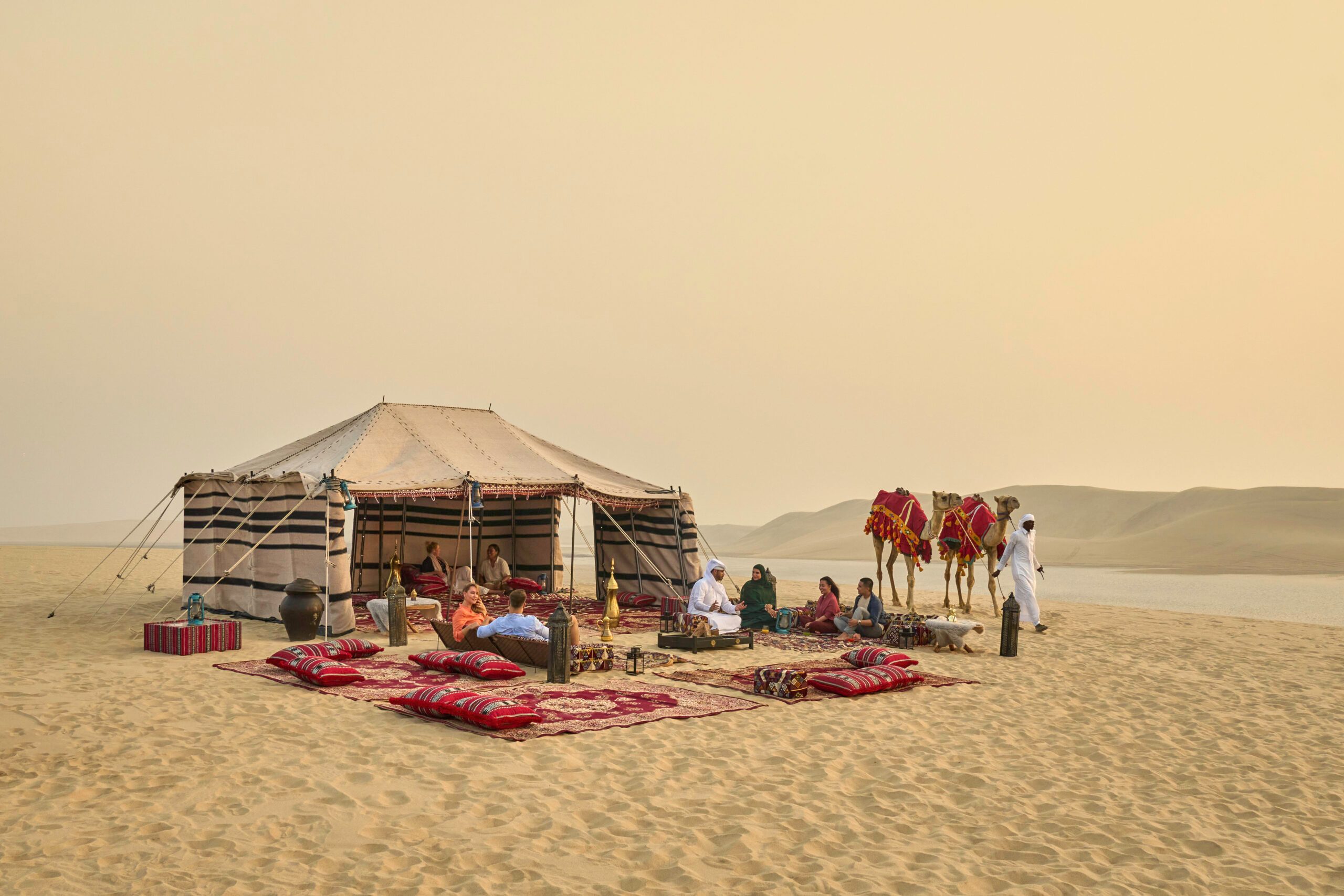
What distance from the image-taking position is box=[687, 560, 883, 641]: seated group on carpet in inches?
453

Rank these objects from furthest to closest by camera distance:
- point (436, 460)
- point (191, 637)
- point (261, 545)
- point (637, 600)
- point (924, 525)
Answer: point (924, 525), point (637, 600), point (436, 460), point (261, 545), point (191, 637)

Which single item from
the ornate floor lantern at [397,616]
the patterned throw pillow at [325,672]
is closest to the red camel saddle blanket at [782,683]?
the patterned throw pillow at [325,672]

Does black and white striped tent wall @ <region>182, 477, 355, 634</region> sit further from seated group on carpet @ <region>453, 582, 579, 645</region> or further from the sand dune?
the sand dune

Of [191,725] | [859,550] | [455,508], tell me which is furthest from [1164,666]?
[859,550]

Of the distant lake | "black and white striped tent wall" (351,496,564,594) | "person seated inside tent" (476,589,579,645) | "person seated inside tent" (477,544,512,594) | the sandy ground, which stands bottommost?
the distant lake

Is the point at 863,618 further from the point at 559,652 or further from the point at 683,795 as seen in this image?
the point at 683,795

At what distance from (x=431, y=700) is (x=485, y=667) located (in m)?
1.45

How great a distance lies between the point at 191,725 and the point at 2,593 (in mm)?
14243

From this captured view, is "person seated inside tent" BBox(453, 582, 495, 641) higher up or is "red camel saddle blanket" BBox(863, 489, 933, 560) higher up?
"red camel saddle blanket" BBox(863, 489, 933, 560)

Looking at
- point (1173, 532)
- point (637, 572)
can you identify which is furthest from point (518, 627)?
point (1173, 532)

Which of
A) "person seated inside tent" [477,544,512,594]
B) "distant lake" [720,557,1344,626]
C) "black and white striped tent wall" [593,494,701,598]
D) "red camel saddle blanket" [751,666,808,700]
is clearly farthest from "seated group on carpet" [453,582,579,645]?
"distant lake" [720,557,1344,626]

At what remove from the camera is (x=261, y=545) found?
525 inches

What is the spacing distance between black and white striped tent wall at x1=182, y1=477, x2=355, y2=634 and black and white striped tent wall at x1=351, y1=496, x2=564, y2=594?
2.44 metres

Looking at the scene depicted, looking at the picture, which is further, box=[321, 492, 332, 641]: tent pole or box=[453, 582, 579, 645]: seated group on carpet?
box=[321, 492, 332, 641]: tent pole
